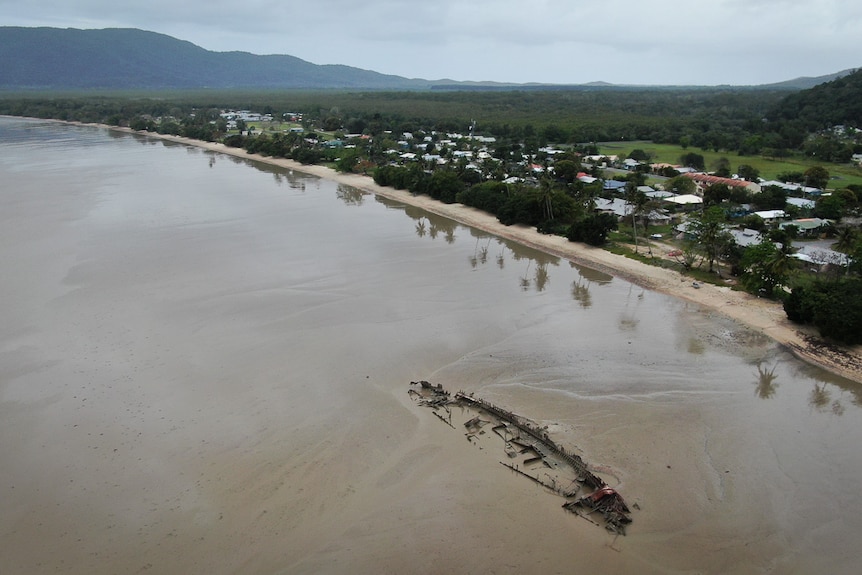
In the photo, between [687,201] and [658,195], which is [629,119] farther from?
[687,201]

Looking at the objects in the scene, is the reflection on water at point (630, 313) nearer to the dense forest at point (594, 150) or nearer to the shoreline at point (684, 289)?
the shoreline at point (684, 289)

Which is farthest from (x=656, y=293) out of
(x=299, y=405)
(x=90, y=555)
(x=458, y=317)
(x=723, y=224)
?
(x=90, y=555)

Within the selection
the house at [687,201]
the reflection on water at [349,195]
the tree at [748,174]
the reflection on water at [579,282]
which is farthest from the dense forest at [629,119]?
the reflection on water at [579,282]

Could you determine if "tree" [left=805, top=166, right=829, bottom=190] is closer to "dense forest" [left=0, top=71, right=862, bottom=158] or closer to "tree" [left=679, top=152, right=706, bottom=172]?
"tree" [left=679, top=152, right=706, bottom=172]

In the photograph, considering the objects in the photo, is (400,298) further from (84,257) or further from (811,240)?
(811,240)

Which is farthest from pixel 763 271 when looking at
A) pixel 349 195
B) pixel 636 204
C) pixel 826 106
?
pixel 826 106

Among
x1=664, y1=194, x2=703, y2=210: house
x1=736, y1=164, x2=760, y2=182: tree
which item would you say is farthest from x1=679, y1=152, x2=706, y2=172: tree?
x1=664, y1=194, x2=703, y2=210: house
